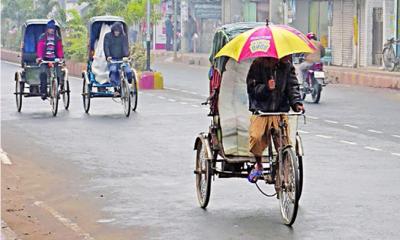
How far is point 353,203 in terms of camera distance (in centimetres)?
1095

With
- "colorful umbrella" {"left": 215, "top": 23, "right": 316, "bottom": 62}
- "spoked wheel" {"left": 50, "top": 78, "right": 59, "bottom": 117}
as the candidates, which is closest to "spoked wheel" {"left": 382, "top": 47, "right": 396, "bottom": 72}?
"spoked wheel" {"left": 50, "top": 78, "right": 59, "bottom": 117}

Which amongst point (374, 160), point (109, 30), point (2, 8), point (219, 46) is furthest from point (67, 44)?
point (219, 46)

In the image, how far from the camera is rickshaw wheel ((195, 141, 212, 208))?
35.0 feet

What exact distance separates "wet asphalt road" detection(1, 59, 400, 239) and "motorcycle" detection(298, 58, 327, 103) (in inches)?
13.6

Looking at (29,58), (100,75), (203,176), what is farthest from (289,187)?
(29,58)

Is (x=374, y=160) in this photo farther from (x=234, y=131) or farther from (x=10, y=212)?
(x=10, y=212)

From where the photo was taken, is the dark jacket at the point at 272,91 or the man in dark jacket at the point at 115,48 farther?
the man in dark jacket at the point at 115,48

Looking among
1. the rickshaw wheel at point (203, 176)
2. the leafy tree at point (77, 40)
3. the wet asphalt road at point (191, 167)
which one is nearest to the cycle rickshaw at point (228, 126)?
the rickshaw wheel at point (203, 176)

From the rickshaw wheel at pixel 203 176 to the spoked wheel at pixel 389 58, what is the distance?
27714mm

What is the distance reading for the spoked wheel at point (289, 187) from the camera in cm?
955

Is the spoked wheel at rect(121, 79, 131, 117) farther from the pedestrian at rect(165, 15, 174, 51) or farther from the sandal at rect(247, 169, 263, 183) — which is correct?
the pedestrian at rect(165, 15, 174, 51)

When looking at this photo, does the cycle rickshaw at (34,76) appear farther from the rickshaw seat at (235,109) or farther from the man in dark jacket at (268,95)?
the man in dark jacket at (268,95)

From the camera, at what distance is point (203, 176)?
11008 mm

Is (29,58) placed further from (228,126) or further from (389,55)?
(389,55)
